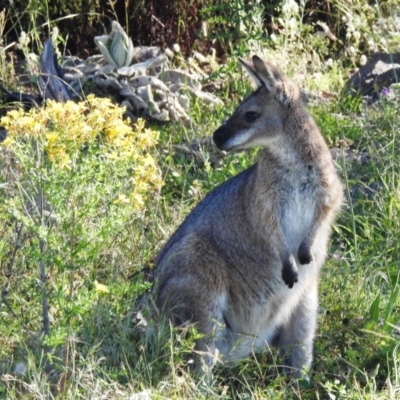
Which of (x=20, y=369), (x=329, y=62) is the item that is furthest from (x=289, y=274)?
(x=329, y=62)

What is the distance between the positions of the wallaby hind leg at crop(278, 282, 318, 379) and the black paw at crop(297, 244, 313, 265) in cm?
18

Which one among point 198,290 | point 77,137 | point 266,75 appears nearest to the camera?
point 77,137

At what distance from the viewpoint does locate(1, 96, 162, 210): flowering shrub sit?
4570mm

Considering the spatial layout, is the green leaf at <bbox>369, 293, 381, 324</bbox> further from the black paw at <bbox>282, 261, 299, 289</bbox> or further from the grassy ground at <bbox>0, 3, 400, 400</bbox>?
the black paw at <bbox>282, 261, 299, 289</bbox>

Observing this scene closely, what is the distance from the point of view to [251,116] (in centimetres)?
576

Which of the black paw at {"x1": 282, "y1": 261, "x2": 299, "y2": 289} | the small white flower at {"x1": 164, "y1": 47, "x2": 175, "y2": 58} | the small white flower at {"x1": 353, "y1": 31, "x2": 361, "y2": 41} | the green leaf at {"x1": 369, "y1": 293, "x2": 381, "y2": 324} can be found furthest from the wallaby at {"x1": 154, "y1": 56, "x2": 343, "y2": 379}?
the small white flower at {"x1": 353, "y1": 31, "x2": 361, "y2": 41}

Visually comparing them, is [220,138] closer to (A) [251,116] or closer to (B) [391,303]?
(A) [251,116]

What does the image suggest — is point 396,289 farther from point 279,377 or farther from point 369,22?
point 369,22

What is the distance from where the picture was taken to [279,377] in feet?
17.1

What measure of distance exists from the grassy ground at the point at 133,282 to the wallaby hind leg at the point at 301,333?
0.11 m

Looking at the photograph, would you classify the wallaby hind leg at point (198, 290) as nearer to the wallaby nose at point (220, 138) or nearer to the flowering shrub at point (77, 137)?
the wallaby nose at point (220, 138)

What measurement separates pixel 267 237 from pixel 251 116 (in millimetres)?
666

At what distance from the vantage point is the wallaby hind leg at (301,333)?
5.66 meters

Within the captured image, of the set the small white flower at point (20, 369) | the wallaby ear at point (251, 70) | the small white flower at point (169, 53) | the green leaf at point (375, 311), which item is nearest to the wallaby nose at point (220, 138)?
the wallaby ear at point (251, 70)
